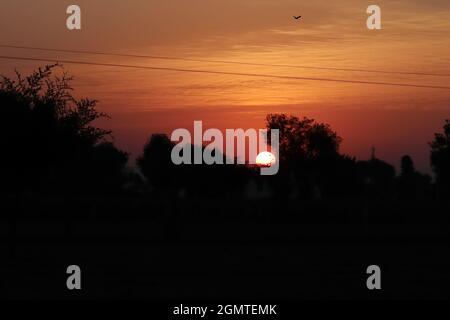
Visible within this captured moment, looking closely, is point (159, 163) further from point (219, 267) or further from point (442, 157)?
point (219, 267)

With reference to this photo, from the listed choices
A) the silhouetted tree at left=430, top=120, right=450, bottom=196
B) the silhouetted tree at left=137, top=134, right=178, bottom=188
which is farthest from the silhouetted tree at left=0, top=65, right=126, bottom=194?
the silhouetted tree at left=430, top=120, right=450, bottom=196

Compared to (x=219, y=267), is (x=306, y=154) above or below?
above

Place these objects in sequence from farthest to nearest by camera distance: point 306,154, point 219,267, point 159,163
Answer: point 306,154 < point 159,163 < point 219,267

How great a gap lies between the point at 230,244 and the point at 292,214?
130 ft

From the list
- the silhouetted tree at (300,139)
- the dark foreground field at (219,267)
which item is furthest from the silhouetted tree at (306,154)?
the dark foreground field at (219,267)

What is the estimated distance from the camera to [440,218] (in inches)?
2995

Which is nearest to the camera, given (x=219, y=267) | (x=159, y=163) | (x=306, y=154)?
(x=219, y=267)

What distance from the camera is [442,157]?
246 ft

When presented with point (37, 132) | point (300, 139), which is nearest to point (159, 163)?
point (300, 139)

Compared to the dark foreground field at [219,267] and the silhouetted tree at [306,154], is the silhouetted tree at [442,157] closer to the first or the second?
the silhouetted tree at [306,154]

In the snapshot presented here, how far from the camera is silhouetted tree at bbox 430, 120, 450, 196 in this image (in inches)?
2920

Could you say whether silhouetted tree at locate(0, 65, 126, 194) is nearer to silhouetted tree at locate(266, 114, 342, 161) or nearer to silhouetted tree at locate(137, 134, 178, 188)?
silhouetted tree at locate(137, 134, 178, 188)

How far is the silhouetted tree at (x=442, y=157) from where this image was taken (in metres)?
74.2

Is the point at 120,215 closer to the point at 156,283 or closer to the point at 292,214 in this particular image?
the point at 292,214
